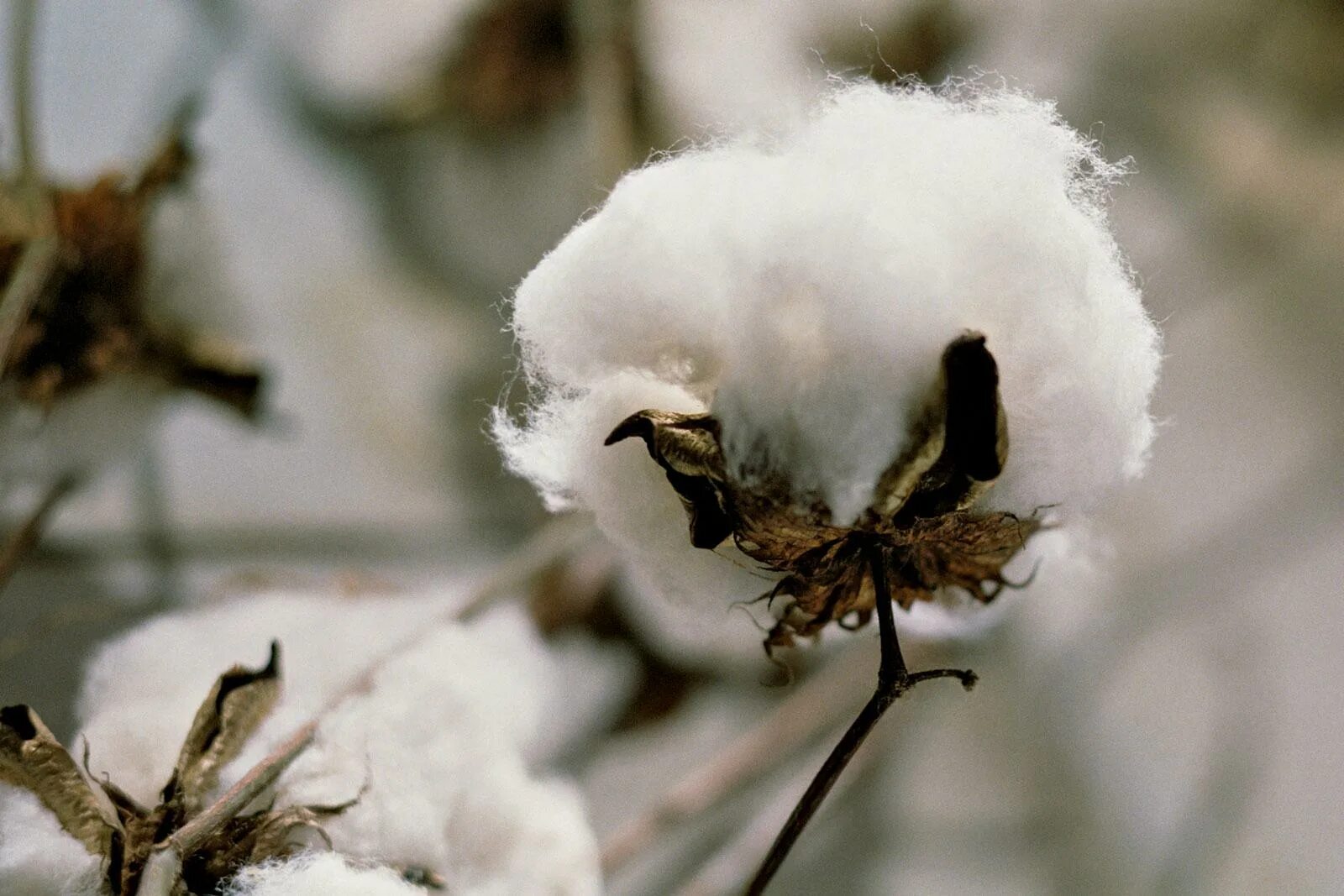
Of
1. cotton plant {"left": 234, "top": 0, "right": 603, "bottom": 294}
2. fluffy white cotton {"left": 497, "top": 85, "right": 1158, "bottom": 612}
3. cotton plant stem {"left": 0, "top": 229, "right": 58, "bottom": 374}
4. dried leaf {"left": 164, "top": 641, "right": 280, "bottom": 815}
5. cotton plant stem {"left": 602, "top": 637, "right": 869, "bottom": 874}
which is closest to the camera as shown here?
fluffy white cotton {"left": 497, "top": 85, "right": 1158, "bottom": 612}

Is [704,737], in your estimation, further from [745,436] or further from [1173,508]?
[745,436]

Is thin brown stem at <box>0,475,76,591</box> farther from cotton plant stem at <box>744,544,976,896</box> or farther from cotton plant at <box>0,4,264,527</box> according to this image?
cotton plant stem at <box>744,544,976,896</box>

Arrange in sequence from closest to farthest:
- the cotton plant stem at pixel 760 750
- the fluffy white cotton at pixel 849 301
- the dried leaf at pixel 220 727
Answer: the fluffy white cotton at pixel 849 301 < the dried leaf at pixel 220 727 < the cotton plant stem at pixel 760 750

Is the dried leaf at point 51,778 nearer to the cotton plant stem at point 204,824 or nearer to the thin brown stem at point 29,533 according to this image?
the cotton plant stem at point 204,824

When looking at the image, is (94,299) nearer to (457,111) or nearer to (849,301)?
(457,111)

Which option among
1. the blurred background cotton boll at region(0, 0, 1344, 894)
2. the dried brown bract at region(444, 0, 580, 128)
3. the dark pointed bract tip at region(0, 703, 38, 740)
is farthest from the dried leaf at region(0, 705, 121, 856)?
the dried brown bract at region(444, 0, 580, 128)

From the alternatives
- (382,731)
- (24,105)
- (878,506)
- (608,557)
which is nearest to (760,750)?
(608,557)

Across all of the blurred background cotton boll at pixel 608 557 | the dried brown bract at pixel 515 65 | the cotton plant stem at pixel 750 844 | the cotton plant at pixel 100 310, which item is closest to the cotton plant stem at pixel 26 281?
the cotton plant at pixel 100 310

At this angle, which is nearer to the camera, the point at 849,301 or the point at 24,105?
the point at 849,301
